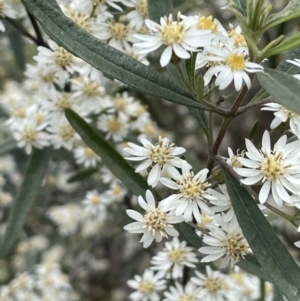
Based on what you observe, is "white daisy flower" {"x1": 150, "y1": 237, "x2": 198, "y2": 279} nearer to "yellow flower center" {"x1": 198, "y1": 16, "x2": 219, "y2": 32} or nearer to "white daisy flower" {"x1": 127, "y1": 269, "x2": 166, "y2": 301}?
"white daisy flower" {"x1": 127, "y1": 269, "x2": 166, "y2": 301}

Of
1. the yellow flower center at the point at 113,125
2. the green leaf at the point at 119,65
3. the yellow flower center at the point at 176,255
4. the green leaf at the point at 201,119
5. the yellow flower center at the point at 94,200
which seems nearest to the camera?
the green leaf at the point at 119,65

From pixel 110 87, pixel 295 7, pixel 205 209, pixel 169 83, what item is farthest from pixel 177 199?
pixel 110 87

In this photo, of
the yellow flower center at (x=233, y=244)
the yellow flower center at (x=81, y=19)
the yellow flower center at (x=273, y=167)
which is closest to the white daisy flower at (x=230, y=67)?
the yellow flower center at (x=273, y=167)

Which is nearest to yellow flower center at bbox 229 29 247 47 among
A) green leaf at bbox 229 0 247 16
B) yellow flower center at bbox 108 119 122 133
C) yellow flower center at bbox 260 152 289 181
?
green leaf at bbox 229 0 247 16

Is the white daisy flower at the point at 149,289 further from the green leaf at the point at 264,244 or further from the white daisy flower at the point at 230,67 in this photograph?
the white daisy flower at the point at 230,67

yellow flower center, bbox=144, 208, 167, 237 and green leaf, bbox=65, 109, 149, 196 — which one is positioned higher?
green leaf, bbox=65, 109, 149, 196

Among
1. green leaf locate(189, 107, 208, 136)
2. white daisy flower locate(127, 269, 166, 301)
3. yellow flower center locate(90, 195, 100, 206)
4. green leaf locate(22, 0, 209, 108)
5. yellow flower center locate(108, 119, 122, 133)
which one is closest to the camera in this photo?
green leaf locate(22, 0, 209, 108)

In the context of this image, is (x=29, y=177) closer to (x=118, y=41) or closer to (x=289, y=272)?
(x=118, y=41)

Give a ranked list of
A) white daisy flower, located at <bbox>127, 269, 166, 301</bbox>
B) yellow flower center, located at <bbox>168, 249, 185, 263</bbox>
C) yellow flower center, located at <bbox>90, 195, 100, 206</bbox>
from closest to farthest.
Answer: yellow flower center, located at <bbox>168, 249, 185, 263</bbox>
white daisy flower, located at <bbox>127, 269, 166, 301</bbox>
yellow flower center, located at <bbox>90, 195, 100, 206</bbox>

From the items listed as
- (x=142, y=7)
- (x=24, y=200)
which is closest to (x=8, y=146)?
(x=24, y=200)
